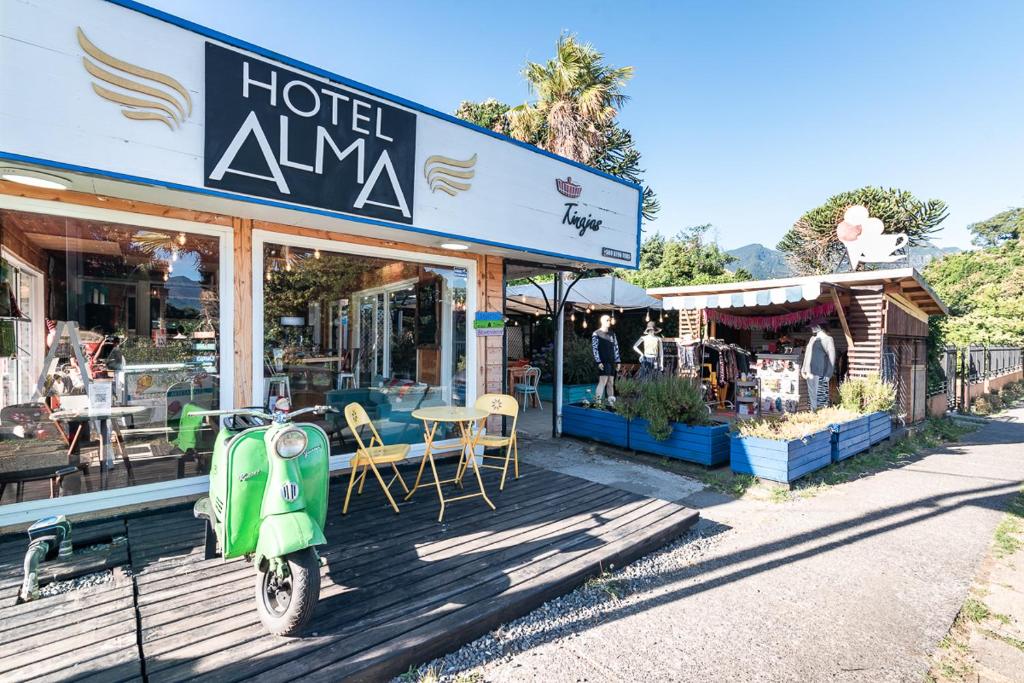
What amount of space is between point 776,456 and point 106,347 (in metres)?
6.17

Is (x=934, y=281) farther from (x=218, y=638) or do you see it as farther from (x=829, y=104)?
(x=218, y=638)

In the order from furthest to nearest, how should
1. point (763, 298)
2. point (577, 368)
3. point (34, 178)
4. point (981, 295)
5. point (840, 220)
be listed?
point (981, 295) < point (840, 220) < point (577, 368) < point (763, 298) < point (34, 178)

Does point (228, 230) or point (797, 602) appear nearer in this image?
point (797, 602)

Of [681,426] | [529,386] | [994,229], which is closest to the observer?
[681,426]

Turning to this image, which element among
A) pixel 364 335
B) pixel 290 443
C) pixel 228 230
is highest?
pixel 228 230

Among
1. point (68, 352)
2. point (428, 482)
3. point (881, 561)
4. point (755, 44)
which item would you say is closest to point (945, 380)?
point (755, 44)

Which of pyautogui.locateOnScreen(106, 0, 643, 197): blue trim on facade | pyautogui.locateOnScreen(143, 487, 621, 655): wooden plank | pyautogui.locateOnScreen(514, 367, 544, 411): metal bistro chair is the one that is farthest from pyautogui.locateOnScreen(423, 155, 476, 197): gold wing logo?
pyautogui.locateOnScreen(514, 367, 544, 411): metal bistro chair

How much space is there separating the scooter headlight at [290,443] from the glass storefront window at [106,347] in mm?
1964

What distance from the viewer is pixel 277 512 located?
225cm

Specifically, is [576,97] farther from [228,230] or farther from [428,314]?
[228,230]

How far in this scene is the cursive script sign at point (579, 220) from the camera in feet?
17.7

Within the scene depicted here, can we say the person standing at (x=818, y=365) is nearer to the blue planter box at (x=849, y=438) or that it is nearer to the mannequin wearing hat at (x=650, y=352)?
the blue planter box at (x=849, y=438)

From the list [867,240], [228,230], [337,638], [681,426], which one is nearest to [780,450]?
[681,426]

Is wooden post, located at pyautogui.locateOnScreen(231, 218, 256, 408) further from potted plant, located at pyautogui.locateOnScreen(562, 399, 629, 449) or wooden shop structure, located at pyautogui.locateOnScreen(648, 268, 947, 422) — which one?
wooden shop structure, located at pyautogui.locateOnScreen(648, 268, 947, 422)
